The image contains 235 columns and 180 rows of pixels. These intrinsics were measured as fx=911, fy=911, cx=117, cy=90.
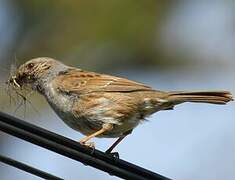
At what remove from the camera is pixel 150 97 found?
8172 mm

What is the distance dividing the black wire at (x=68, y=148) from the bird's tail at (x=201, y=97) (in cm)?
171

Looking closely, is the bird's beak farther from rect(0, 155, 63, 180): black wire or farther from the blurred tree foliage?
the blurred tree foliage

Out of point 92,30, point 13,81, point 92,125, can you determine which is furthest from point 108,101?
point 92,30

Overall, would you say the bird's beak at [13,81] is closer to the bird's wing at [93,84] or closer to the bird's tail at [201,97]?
the bird's wing at [93,84]

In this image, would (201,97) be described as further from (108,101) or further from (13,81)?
(13,81)

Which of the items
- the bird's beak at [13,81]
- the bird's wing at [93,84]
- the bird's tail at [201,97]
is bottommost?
the bird's beak at [13,81]

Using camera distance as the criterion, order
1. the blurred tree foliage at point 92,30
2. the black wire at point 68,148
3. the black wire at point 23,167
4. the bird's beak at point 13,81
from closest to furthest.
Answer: the black wire at point 68,148 → the black wire at point 23,167 → the bird's beak at point 13,81 → the blurred tree foliage at point 92,30

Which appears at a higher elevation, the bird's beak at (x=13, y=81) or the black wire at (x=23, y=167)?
the bird's beak at (x=13, y=81)

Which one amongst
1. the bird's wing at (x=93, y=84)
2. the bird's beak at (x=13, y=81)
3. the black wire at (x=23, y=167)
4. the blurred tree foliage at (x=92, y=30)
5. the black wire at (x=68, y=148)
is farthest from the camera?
the blurred tree foliage at (x=92, y=30)

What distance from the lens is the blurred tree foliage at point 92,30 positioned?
13.8 meters

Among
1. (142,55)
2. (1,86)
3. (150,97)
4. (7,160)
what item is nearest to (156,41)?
(142,55)

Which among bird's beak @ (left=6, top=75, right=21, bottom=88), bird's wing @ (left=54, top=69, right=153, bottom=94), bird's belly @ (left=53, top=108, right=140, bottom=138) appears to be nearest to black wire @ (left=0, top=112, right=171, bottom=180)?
bird's belly @ (left=53, top=108, right=140, bottom=138)

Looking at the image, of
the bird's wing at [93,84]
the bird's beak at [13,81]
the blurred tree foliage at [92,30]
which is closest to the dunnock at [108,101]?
the bird's wing at [93,84]

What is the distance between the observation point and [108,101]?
8.27 m
